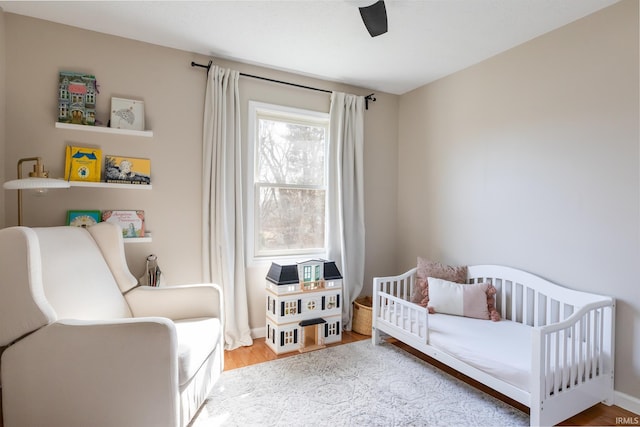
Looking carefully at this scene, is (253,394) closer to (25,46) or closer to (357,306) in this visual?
(357,306)

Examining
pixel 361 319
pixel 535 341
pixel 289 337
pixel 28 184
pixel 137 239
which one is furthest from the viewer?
pixel 361 319

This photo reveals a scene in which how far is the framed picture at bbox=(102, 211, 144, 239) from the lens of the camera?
2459 millimetres

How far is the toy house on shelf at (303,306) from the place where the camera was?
273 centimetres

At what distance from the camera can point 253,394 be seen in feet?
6.94

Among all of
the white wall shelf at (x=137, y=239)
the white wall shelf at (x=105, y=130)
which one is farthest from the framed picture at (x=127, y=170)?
the white wall shelf at (x=137, y=239)

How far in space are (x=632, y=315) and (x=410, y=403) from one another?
4.64ft

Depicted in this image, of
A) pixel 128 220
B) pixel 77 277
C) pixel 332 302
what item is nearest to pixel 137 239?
pixel 128 220

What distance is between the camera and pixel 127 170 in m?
2.51

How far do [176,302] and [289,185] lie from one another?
1506mm

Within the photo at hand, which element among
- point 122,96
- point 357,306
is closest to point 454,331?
point 357,306

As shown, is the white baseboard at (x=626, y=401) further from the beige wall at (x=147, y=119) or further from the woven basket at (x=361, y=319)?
the beige wall at (x=147, y=119)

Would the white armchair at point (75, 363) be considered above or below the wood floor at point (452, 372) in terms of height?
above

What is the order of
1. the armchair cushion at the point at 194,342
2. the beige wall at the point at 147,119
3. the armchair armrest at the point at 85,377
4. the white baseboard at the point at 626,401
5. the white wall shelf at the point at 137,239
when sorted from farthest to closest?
1. the white wall shelf at the point at 137,239
2. the beige wall at the point at 147,119
3. the white baseboard at the point at 626,401
4. the armchair cushion at the point at 194,342
5. the armchair armrest at the point at 85,377

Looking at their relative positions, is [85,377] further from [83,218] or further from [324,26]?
[324,26]
